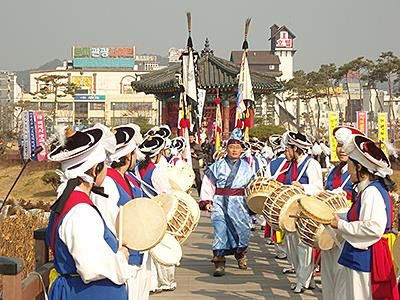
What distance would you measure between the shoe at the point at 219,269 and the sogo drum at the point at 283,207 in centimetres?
202

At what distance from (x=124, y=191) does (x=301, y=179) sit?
3.44 m

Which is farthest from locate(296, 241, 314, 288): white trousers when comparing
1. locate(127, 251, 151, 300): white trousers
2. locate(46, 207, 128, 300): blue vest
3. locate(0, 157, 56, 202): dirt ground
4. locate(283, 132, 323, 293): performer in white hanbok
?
locate(0, 157, 56, 202): dirt ground

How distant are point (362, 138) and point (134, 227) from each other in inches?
80.3

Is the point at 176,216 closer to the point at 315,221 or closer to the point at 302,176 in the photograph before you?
the point at 315,221

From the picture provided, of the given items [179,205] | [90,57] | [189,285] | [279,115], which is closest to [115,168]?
[179,205]

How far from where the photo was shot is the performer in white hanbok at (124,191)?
15.2 feet

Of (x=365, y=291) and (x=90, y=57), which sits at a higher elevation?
(x=90, y=57)

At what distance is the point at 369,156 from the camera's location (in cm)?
477

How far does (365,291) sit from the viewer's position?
4781mm

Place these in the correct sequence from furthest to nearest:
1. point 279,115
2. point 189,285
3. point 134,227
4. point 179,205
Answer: point 279,115 → point 189,285 → point 179,205 → point 134,227

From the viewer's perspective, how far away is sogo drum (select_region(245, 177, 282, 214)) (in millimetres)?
7223

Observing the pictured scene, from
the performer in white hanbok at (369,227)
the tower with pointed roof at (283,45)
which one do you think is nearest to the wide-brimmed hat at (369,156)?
the performer in white hanbok at (369,227)

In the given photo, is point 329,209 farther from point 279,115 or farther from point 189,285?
point 279,115

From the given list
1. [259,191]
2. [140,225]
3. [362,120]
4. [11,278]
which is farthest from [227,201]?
[362,120]
